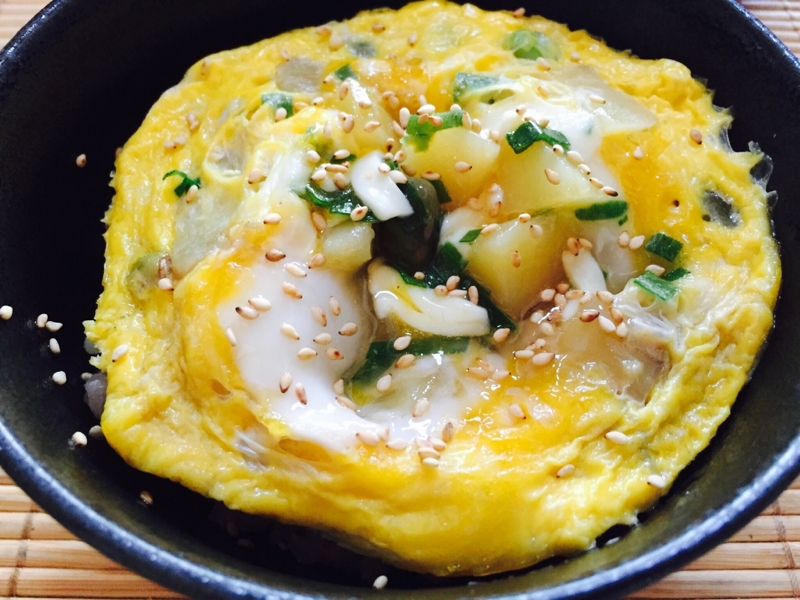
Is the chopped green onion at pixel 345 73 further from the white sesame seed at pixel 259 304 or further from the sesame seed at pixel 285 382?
the sesame seed at pixel 285 382

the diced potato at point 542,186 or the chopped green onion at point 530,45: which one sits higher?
the chopped green onion at point 530,45

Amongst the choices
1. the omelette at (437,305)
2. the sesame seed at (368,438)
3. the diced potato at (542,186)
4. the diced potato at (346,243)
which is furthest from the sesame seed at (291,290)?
the diced potato at (542,186)

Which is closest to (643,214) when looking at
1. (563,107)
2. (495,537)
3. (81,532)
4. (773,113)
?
(563,107)

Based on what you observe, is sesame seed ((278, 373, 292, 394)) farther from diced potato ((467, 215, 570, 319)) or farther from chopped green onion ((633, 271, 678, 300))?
chopped green onion ((633, 271, 678, 300))

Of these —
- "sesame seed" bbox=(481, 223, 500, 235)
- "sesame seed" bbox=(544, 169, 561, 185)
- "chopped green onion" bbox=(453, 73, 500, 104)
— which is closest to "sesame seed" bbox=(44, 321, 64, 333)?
"sesame seed" bbox=(481, 223, 500, 235)

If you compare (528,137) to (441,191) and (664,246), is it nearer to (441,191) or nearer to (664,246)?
(441,191)

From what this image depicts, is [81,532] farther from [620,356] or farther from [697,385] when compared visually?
[697,385]
